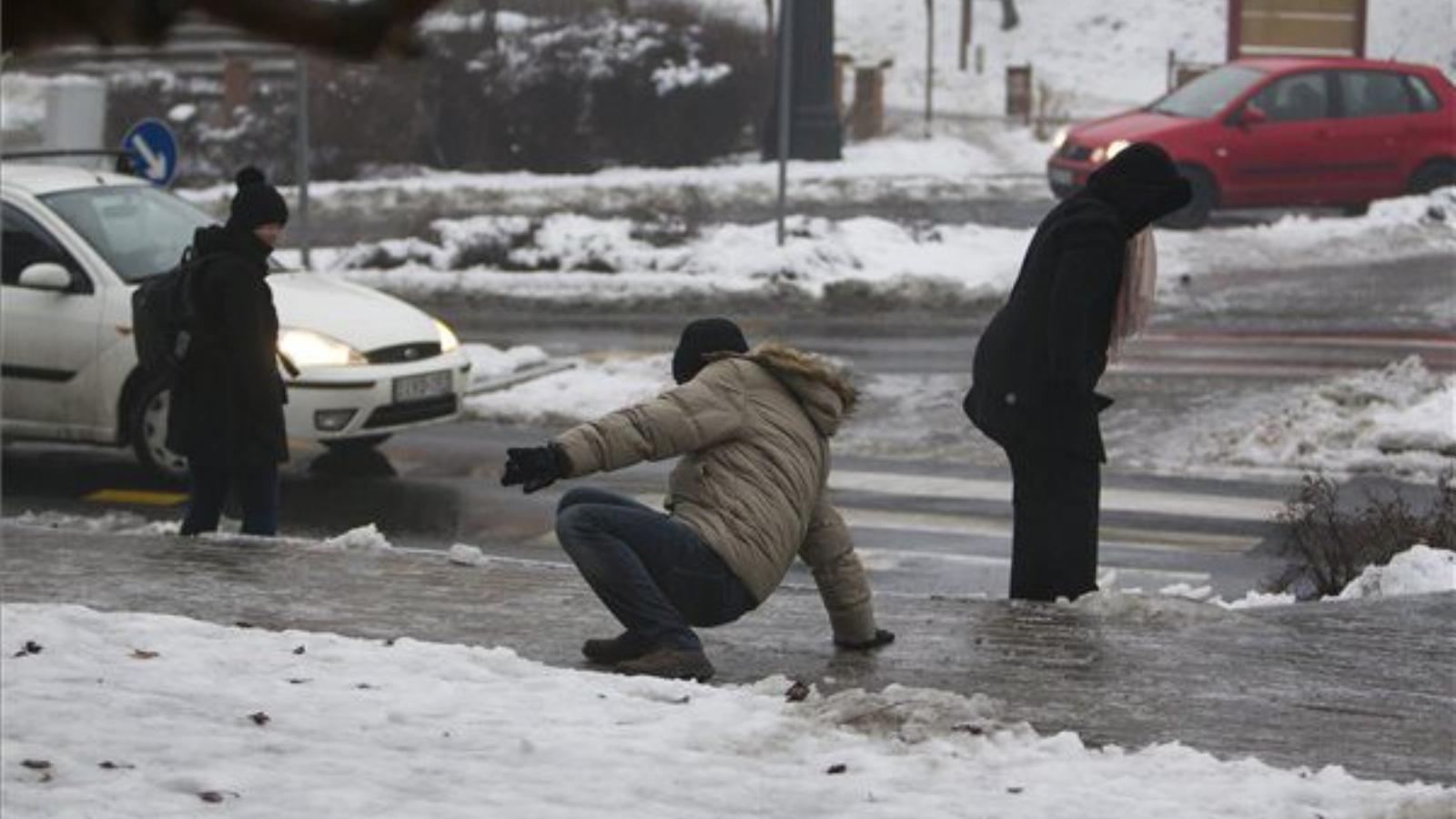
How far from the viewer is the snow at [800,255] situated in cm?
2306

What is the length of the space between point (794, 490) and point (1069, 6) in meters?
40.6

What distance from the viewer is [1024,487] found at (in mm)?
9211

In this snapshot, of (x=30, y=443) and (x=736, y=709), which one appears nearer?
(x=736, y=709)

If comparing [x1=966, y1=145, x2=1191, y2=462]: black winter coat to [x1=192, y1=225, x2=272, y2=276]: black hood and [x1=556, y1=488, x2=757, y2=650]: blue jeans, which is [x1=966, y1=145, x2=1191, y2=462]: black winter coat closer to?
[x1=556, y1=488, x2=757, y2=650]: blue jeans

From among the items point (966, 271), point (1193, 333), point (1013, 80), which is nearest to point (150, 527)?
point (1193, 333)

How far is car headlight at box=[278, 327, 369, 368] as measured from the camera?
45.5ft

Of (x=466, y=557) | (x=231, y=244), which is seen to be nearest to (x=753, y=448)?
(x=466, y=557)

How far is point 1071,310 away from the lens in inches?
351

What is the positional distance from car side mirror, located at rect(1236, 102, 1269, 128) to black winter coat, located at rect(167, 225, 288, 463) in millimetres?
16120

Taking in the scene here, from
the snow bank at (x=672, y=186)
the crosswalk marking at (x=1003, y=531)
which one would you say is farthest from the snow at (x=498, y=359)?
the snow bank at (x=672, y=186)

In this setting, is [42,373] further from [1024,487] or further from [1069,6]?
[1069,6]

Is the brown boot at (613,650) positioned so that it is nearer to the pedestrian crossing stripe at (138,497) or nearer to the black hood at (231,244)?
the black hood at (231,244)

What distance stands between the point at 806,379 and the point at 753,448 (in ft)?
0.90

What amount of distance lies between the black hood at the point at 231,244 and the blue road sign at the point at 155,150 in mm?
9300
